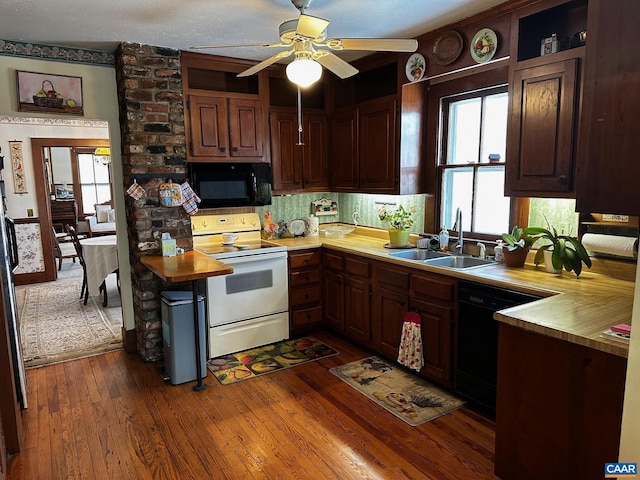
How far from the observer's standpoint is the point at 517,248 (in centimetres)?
281

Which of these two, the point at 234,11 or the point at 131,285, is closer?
the point at 234,11

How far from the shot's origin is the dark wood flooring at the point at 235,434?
2270mm

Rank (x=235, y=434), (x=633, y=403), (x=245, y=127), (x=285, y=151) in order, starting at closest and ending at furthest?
(x=633, y=403), (x=235, y=434), (x=245, y=127), (x=285, y=151)

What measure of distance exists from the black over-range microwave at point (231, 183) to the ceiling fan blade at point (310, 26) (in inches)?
76.2

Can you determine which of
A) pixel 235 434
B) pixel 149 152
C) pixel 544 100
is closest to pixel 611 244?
pixel 544 100

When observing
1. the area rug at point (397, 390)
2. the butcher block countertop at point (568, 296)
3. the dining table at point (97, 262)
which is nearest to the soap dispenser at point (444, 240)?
the butcher block countertop at point (568, 296)

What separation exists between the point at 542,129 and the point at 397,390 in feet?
6.33

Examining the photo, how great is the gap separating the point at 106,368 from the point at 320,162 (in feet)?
8.72

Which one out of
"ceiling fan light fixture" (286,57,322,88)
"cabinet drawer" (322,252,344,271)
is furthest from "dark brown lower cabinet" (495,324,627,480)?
"cabinet drawer" (322,252,344,271)

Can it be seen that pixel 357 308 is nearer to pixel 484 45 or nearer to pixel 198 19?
pixel 484 45

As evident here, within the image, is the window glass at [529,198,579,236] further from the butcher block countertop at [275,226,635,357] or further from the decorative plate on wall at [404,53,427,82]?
the decorative plate on wall at [404,53,427,82]

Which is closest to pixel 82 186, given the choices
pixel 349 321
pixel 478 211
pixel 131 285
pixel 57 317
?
pixel 57 317

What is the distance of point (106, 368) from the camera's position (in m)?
3.51

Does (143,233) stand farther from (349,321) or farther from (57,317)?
(57,317)
